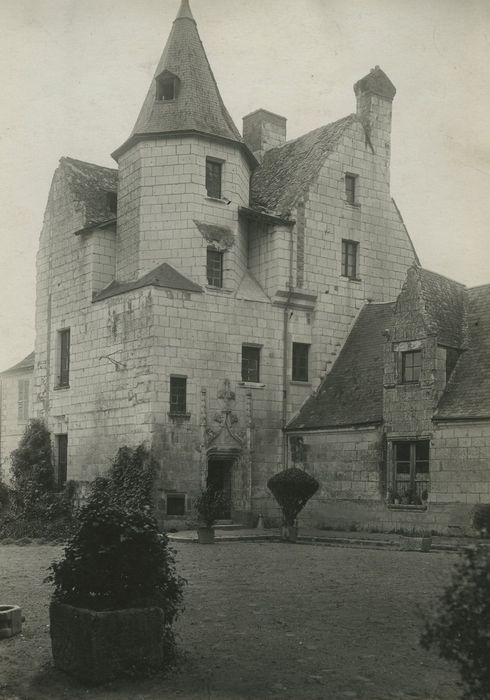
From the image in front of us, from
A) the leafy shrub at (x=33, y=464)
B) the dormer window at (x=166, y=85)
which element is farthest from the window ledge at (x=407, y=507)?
the dormer window at (x=166, y=85)

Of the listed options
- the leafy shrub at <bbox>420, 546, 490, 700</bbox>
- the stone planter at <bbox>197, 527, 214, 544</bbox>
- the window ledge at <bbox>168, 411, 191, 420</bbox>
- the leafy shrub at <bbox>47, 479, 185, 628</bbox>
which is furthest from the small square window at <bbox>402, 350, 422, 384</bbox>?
the leafy shrub at <bbox>420, 546, 490, 700</bbox>

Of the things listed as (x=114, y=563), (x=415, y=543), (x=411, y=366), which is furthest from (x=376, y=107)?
(x=114, y=563)

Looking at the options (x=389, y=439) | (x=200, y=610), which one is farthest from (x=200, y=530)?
(x=200, y=610)

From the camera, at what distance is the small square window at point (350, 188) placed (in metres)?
28.9

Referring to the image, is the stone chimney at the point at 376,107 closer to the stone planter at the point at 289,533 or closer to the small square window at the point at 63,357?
the small square window at the point at 63,357

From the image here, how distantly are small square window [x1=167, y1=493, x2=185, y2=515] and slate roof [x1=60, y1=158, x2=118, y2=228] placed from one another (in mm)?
9393

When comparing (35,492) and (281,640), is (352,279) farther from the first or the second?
(281,640)

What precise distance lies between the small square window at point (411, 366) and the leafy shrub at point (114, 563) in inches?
602

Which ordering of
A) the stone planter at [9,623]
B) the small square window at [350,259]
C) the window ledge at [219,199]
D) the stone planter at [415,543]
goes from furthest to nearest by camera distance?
the small square window at [350,259] < the window ledge at [219,199] < the stone planter at [415,543] < the stone planter at [9,623]

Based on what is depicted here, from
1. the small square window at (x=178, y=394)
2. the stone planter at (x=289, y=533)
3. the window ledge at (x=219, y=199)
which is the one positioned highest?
the window ledge at (x=219, y=199)

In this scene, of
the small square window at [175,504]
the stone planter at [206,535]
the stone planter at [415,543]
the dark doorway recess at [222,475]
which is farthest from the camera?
the dark doorway recess at [222,475]

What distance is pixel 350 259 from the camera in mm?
28812

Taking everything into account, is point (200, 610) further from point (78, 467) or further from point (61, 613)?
point (78, 467)

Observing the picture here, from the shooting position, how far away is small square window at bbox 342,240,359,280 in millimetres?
28641
